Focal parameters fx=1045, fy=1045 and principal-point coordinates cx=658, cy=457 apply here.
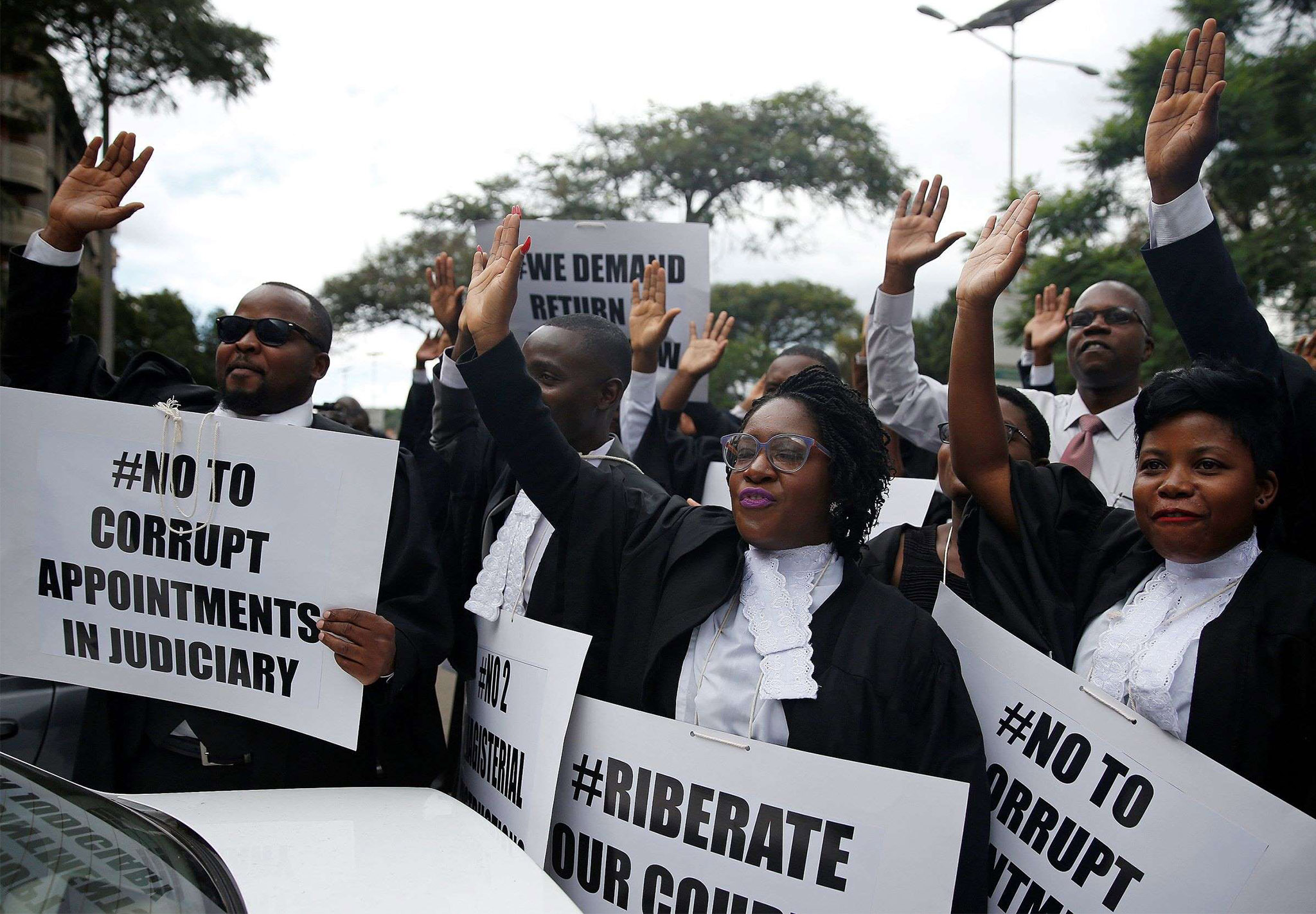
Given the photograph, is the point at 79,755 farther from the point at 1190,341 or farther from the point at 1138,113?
the point at 1138,113

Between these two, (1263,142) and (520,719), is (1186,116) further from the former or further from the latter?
(1263,142)

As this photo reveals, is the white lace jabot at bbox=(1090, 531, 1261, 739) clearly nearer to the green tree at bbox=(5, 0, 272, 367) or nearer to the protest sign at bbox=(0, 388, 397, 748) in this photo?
the protest sign at bbox=(0, 388, 397, 748)

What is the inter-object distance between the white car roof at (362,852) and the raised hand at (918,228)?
6.51 feet

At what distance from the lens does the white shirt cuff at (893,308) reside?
338 cm

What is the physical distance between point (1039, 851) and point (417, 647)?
1.50 metres

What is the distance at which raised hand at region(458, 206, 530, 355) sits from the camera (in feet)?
8.37

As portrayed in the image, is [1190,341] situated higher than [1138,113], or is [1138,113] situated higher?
[1138,113]

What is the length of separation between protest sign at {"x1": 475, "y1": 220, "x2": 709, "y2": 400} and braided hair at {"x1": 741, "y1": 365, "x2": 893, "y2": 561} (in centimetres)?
276

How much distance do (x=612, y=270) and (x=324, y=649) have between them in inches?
125

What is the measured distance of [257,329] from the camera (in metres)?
2.85

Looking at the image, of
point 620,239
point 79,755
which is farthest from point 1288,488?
point 620,239

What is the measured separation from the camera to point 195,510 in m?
2.60

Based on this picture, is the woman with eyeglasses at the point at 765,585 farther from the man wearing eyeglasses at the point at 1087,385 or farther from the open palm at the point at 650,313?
the open palm at the point at 650,313

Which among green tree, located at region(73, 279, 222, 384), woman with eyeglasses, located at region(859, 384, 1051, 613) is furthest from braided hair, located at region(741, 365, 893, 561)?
green tree, located at region(73, 279, 222, 384)
